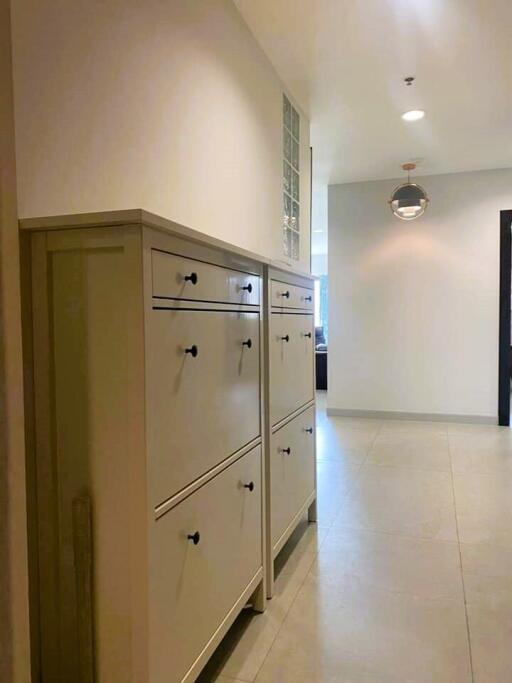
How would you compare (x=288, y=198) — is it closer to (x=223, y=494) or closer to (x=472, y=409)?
(x=223, y=494)

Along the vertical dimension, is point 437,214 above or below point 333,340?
above

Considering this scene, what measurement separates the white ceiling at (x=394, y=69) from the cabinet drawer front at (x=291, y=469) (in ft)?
6.50

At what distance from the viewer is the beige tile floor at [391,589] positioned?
5.22 feet

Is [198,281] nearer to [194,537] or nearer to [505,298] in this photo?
[194,537]

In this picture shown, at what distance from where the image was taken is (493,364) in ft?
17.3

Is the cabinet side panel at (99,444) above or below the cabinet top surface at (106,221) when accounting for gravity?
below

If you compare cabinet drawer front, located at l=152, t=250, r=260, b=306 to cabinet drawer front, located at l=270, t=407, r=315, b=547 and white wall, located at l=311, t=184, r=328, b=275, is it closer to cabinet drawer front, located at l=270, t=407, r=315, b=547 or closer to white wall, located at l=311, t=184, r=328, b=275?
cabinet drawer front, located at l=270, t=407, r=315, b=547

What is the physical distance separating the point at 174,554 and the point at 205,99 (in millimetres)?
1857

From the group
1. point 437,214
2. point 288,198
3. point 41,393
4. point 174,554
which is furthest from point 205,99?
point 437,214

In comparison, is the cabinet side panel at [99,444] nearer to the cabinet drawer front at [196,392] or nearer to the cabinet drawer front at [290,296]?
the cabinet drawer front at [196,392]

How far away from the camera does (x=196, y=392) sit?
52.2 inches

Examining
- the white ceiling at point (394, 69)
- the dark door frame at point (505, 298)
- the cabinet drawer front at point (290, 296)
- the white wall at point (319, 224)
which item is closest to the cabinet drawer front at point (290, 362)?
the cabinet drawer front at point (290, 296)

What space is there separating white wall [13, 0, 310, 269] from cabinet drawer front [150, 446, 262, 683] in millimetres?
865

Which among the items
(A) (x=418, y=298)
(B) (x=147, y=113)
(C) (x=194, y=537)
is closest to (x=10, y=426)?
(C) (x=194, y=537)
